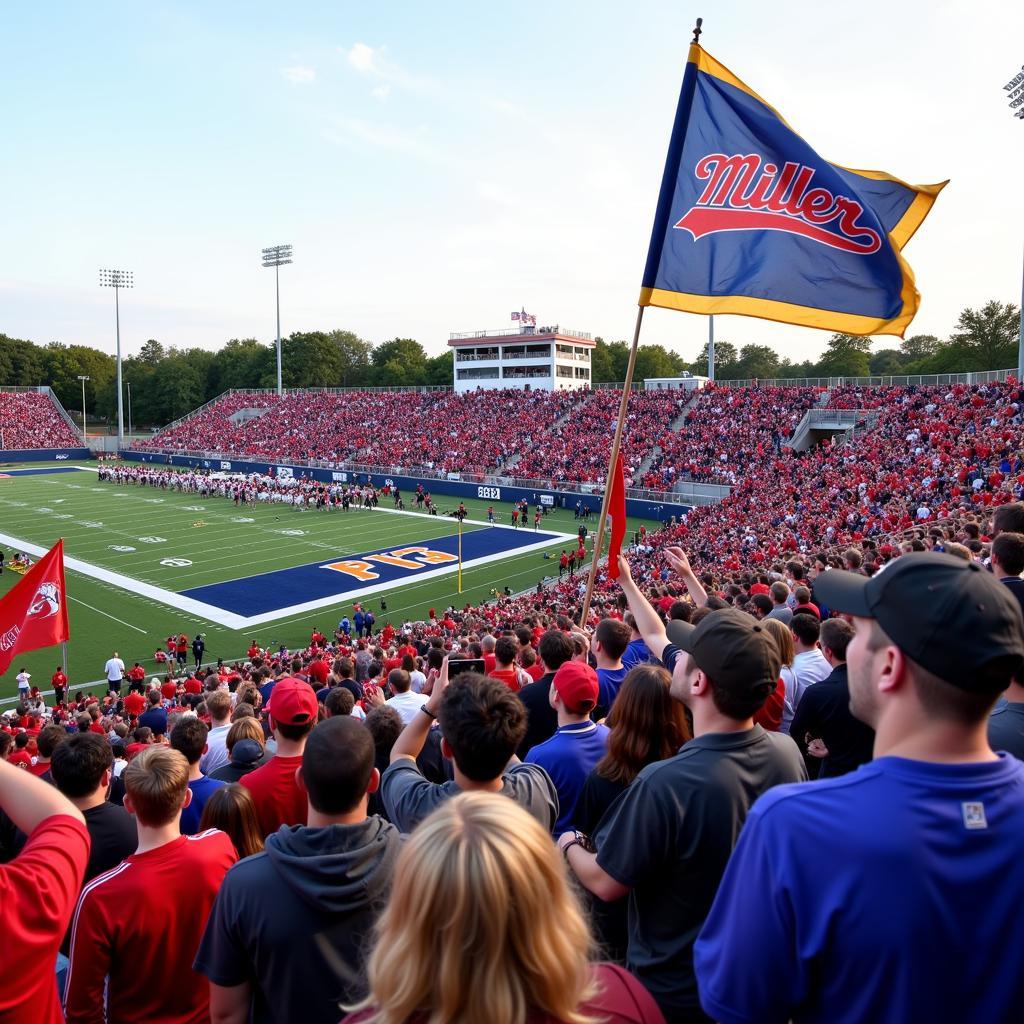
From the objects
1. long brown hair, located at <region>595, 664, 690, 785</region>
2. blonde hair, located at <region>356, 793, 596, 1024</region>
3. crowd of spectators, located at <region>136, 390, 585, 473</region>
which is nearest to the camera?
blonde hair, located at <region>356, 793, 596, 1024</region>

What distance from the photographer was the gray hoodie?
7.54 feet

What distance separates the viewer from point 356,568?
30406 millimetres

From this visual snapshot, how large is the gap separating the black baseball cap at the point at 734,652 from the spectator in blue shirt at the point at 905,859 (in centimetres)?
81

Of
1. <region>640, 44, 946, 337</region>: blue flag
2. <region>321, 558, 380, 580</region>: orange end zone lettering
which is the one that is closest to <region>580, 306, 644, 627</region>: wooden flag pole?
<region>640, 44, 946, 337</region>: blue flag

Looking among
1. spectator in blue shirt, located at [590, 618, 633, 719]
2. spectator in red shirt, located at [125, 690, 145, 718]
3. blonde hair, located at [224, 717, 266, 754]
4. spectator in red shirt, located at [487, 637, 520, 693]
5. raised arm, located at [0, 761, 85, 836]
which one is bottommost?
spectator in red shirt, located at [125, 690, 145, 718]

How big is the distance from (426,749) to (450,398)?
60.1m

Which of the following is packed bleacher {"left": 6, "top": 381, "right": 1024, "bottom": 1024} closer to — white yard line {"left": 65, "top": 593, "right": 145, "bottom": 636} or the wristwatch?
the wristwatch

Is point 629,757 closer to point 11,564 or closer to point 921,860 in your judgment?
point 921,860

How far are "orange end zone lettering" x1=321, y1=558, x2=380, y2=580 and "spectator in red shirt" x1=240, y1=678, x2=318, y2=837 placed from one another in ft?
81.5

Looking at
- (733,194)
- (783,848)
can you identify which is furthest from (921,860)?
(733,194)

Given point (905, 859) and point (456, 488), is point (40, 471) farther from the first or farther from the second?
point (905, 859)

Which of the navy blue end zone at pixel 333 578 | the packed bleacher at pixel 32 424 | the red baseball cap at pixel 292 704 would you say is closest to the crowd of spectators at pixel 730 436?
the navy blue end zone at pixel 333 578

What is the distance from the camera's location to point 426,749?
4824 mm

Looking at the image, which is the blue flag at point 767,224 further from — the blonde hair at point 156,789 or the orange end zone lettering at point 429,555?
the orange end zone lettering at point 429,555
